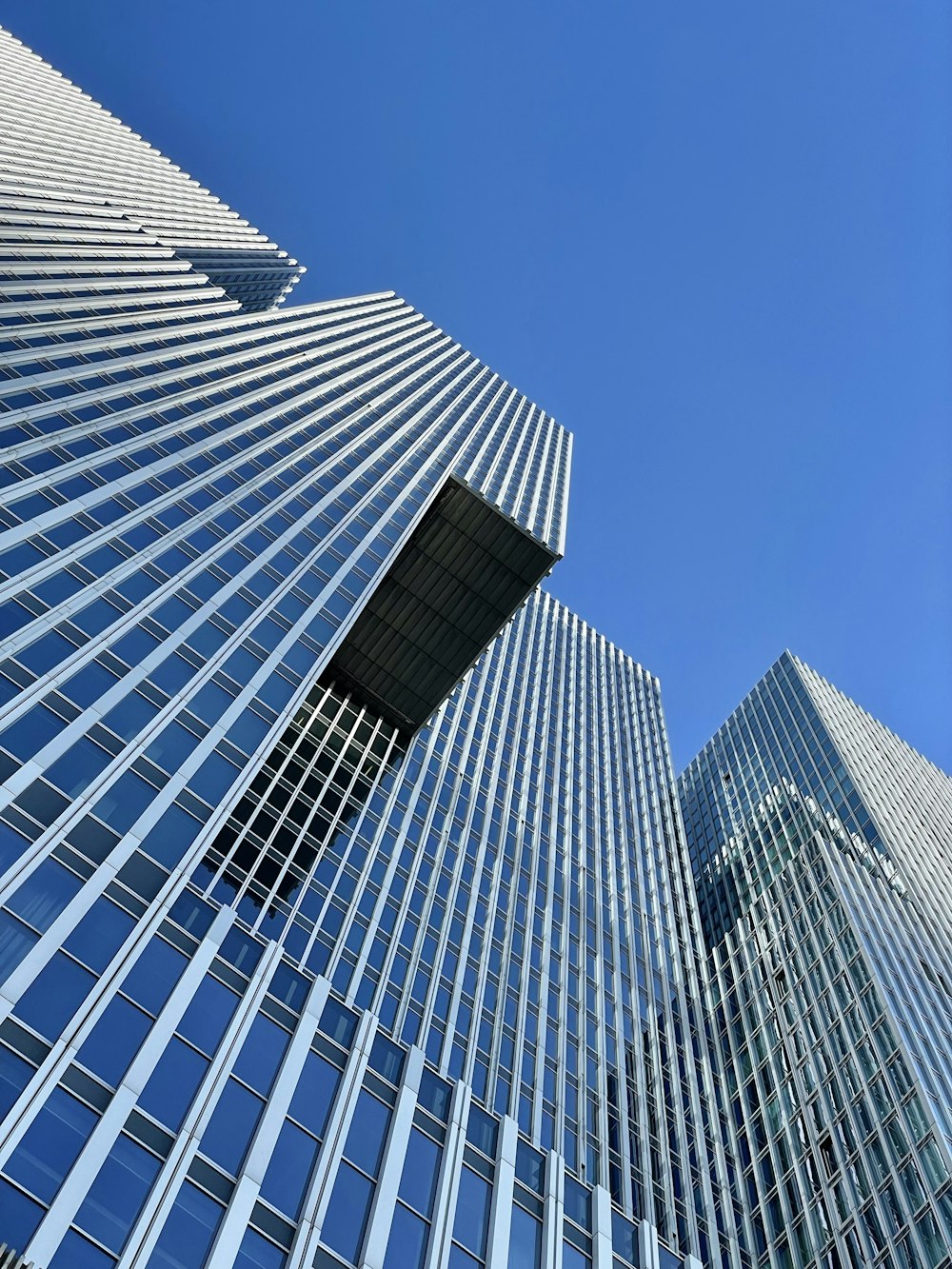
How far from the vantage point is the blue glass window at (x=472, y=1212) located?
2867cm

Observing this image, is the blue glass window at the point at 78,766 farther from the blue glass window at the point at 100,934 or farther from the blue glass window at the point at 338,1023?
the blue glass window at the point at 338,1023

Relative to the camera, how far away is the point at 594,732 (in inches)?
3703

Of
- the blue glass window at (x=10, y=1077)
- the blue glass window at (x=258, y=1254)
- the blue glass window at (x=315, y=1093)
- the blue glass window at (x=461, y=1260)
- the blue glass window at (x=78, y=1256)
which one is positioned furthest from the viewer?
the blue glass window at (x=315, y=1093)

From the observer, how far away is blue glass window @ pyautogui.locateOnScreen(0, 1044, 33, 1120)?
21391 mm

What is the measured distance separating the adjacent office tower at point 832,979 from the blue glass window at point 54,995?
3797cm

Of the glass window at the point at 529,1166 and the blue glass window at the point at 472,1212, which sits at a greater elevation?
the glass window at the point at 529,1166

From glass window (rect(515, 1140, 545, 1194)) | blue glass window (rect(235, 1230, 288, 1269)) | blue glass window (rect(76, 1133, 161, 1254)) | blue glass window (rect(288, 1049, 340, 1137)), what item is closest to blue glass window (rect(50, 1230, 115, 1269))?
blue glass window (rect(76, 1133, 161, 1254))

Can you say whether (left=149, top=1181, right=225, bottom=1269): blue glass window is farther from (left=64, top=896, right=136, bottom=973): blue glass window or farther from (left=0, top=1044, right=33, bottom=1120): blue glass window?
(left=64, top=896, right=136, bottom=973): blue glass window

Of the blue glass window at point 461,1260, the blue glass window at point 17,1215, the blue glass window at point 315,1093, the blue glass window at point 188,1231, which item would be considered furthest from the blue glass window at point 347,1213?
the blue glass window at point 17,1215

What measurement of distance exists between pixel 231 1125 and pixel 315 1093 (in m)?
3.47

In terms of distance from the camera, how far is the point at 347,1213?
86.9 feet

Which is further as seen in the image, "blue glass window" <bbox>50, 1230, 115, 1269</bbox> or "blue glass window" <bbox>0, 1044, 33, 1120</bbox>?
"blue glass window" <bbox>0, 1044, 33, 1120</bbox>

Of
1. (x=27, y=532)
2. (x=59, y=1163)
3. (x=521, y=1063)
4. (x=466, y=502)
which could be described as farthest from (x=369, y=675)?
(x=59, y=1163)

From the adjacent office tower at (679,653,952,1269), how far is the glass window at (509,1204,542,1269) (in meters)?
23.3
